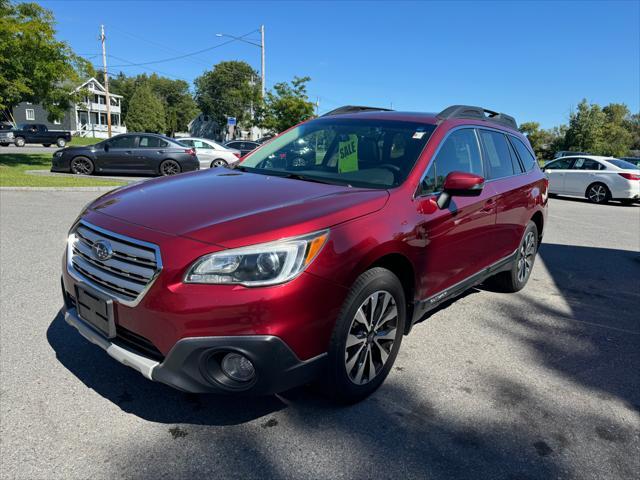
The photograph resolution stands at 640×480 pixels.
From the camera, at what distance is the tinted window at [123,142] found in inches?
632

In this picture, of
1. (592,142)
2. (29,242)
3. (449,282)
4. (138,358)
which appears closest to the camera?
(138,358)

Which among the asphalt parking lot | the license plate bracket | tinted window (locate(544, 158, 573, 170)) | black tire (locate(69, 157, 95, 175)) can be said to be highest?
tinted window (locate(544, 158, 573, 170))

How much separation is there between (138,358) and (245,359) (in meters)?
0.56

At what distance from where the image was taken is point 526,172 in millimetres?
5230

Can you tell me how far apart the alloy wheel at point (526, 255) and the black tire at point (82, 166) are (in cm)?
1453

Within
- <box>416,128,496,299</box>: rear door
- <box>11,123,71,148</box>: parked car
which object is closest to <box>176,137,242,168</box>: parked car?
<box>416,128,496,299</box>: rear door

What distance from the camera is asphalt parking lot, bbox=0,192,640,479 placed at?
7.87 ft

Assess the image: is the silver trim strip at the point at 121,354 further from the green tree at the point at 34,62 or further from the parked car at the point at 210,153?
the green tree at the point at 34,62

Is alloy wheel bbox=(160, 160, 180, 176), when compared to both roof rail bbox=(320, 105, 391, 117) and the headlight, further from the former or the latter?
the headlight

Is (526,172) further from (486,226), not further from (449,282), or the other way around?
(449,282)

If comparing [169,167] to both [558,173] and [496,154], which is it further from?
[496,154]

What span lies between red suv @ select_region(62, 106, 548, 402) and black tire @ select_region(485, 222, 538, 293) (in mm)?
1377

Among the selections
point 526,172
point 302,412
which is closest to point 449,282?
point 302,412

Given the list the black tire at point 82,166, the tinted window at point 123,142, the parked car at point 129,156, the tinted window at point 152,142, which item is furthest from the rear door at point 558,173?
the black tire at point 82,166
